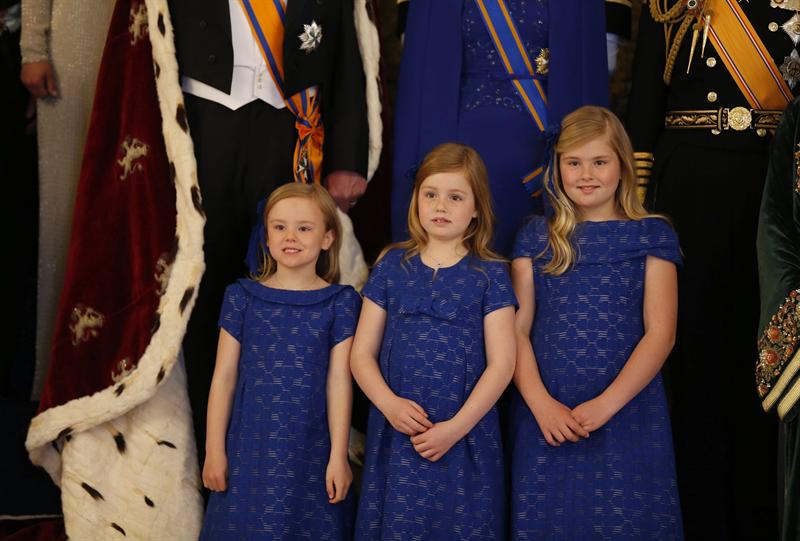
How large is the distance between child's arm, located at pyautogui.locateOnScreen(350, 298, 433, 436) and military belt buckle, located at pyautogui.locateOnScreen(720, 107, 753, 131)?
97 centimetres

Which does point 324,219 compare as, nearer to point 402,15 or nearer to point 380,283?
point 380,283

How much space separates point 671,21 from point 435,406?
118 cm

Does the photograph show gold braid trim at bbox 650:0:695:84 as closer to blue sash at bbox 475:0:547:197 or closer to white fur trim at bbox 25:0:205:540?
blue sash at bbox 475:0:547:197

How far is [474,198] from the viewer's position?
7.75ft

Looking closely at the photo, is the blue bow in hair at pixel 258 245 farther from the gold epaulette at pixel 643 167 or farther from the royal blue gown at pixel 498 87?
the gold epaulette at pixel 643 167

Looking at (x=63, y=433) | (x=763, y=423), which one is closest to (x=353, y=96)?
(x=63, y=433)

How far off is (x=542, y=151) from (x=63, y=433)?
1.34 metres

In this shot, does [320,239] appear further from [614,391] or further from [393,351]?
[614,391]

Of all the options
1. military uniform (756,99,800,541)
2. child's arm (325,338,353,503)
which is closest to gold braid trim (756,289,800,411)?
military uniform (756,99,800,541)

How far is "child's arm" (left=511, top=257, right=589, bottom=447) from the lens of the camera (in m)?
2.21

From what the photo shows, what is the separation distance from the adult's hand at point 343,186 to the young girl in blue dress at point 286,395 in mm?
248

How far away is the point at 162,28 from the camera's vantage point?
8.33 ft

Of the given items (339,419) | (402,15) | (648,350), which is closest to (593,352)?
(648,350)

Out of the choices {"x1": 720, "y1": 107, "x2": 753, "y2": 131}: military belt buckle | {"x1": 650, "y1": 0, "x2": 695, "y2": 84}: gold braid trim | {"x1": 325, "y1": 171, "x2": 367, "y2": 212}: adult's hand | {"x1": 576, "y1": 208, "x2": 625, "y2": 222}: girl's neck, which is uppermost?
{"x1": 650, "y1": 0, "x2": 695, "y2": 84}: gold braid trim
